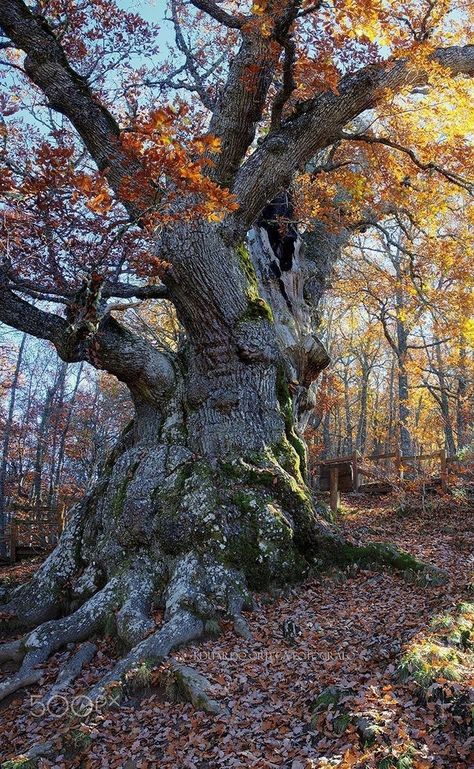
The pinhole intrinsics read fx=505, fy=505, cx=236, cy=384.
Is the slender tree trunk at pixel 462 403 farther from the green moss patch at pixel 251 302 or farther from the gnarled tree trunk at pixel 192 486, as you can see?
the green moss patch at pixel 251 302

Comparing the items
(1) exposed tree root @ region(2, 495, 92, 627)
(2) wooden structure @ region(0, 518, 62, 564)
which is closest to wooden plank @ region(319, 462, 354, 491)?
(2) wooden structure @ region(0, 518, 62, 564)

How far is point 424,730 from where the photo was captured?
319 cm

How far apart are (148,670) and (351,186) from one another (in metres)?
8.54

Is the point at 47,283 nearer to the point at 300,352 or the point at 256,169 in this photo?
the point at 256,169

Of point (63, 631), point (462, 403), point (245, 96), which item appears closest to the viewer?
point (63, 631)

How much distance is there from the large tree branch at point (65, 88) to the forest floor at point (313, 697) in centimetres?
509

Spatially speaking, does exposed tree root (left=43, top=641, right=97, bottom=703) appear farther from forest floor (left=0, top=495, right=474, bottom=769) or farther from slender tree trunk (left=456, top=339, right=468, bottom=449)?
slender tree trunk (left=456, top=339, right=468, bottom=449)

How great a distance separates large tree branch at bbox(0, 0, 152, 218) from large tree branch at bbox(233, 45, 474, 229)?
5.31ft

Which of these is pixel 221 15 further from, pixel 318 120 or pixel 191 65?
pixel 191 65

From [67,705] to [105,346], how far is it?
4147mm

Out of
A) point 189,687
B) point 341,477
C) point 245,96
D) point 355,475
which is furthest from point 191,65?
point 355,475

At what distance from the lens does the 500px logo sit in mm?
4570

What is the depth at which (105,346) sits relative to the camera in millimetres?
6898

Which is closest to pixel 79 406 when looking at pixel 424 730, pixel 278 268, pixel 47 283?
pixel 278 268
